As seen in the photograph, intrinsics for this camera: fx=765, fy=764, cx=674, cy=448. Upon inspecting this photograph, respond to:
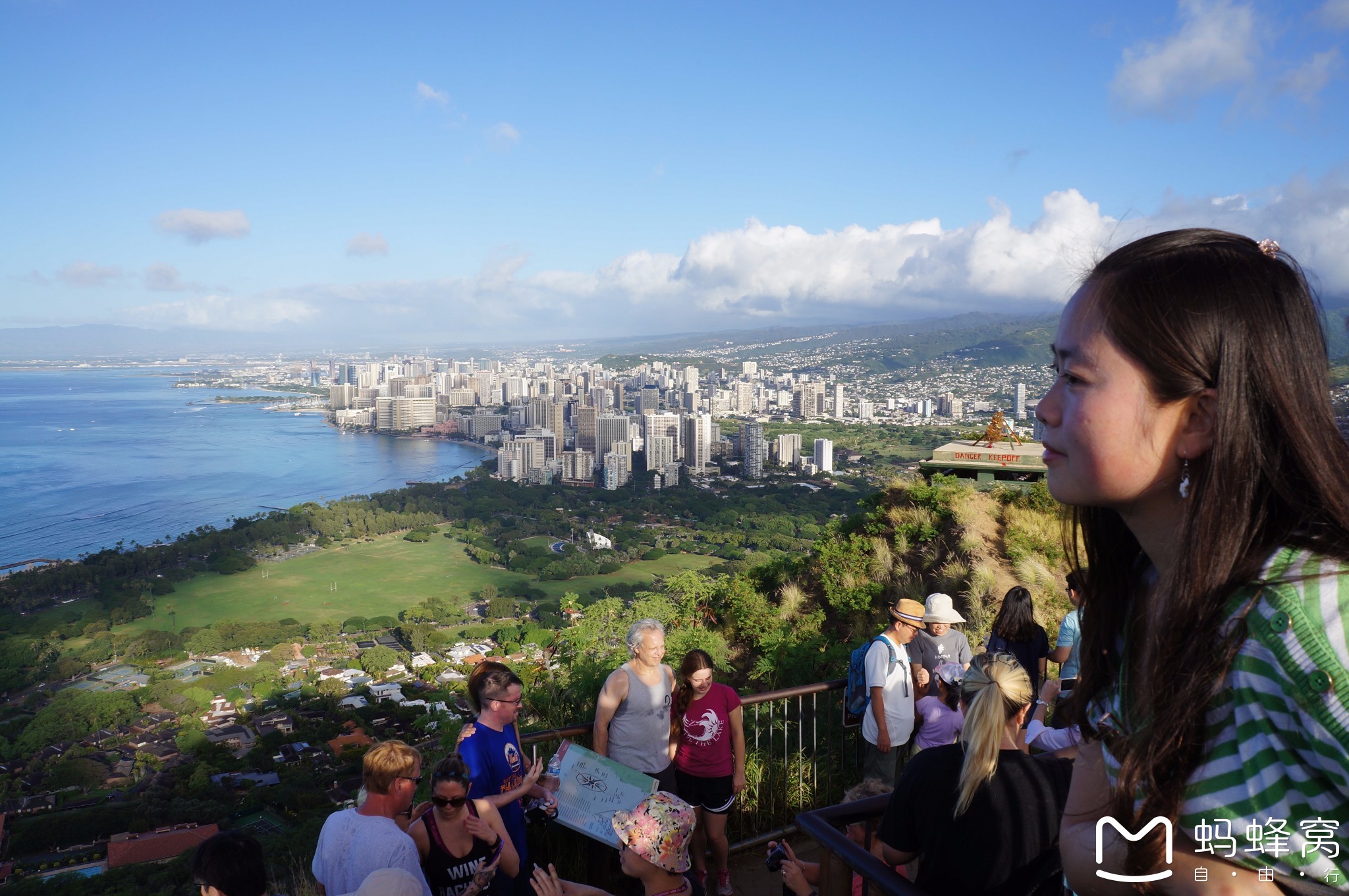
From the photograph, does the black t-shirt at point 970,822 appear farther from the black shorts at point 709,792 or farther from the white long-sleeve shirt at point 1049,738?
the black shorts at point 709,792

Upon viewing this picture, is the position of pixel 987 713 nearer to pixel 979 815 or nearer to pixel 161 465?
pixel 979 815

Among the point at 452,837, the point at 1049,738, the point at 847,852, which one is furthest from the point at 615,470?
the point at 847,852

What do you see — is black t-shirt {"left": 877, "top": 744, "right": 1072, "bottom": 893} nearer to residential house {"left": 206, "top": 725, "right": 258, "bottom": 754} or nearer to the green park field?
residential house {"left": 206, "top": 725, "right": 258, "bottom": 754}

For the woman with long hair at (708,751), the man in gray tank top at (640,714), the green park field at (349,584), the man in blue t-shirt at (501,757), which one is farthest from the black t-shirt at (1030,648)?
the green park field at (349,584)

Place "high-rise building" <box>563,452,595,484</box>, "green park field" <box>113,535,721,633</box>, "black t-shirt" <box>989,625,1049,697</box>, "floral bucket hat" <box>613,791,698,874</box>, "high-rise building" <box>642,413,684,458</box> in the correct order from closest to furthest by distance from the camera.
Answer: "floral bucket hat" <box>613,791,698,874</box> → "black t-shirt" <box>989,625,1049,697</box> → "green park field" <box>113,535,721,633</box> → "high-rise building" <box>642,413,684,458</box> → "high-rise building" <box>563,452,595,484</box>

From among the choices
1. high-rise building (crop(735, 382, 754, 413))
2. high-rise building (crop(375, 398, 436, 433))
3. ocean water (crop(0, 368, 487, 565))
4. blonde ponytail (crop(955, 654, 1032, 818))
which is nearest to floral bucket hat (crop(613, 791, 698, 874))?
blonde ponytail (crop(955, 654, 1032, 818))

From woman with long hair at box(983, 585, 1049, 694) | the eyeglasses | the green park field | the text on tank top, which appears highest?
woman with long hair at box(983, 585, 1049, 694)

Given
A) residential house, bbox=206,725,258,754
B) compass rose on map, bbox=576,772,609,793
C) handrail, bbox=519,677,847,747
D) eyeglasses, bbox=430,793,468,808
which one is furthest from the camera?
residential house, bbox=206,725,258,754
